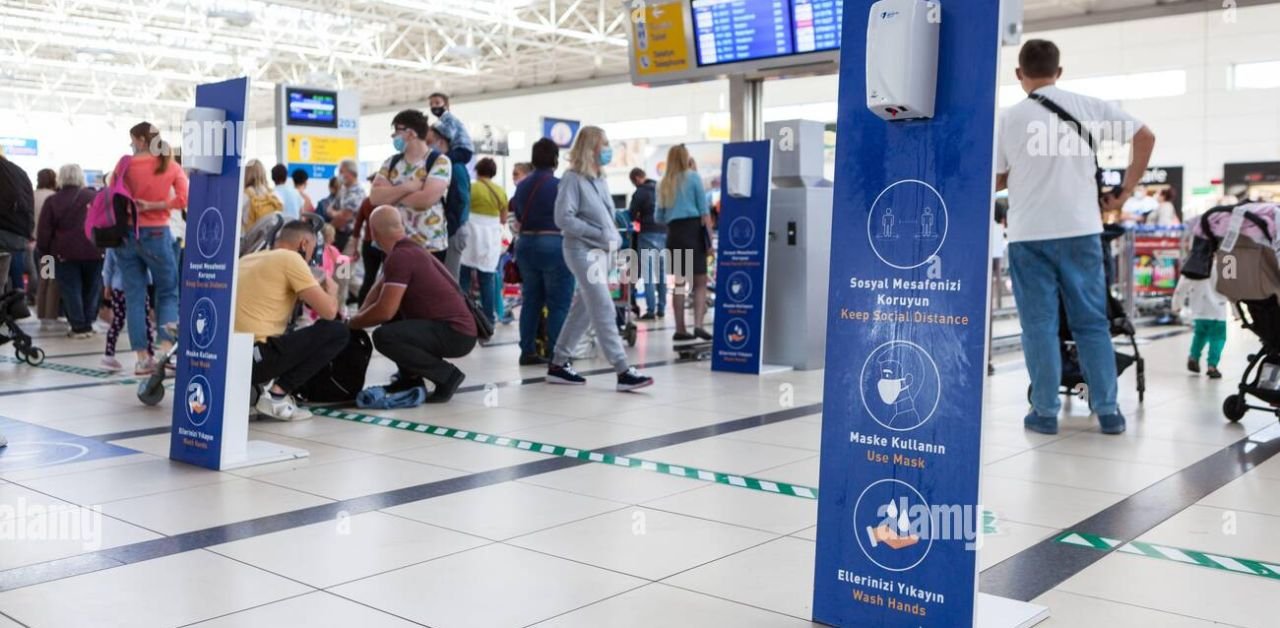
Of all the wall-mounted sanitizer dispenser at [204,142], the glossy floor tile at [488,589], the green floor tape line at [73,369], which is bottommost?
the green floor tape line at [73,369]

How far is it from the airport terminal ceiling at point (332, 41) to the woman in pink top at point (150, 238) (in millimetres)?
9907

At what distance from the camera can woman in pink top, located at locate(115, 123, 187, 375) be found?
6.27 meters

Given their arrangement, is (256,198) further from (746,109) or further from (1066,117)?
(1066,117)

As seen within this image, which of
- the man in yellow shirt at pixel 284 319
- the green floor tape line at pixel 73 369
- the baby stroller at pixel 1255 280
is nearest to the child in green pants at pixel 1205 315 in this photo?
the baby stroller at pixel 1255 280

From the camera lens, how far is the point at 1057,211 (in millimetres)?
4465

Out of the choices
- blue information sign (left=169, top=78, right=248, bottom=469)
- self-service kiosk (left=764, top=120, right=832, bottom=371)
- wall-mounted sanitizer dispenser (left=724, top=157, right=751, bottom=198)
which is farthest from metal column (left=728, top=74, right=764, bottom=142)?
blue information sign (left=169, top=78, right=248, bottom=469)

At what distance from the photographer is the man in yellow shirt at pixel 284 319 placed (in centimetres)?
471

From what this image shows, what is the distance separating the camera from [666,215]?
8.58 meters

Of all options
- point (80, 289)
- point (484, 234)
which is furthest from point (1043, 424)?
point (80, 289)

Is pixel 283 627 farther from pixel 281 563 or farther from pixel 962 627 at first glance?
pixel 962 627

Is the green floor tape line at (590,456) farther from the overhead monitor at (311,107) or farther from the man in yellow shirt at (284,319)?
the overhead monitor at (311,107)

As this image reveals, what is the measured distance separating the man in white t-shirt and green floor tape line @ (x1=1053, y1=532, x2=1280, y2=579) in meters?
1.70

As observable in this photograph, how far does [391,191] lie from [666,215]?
2.79 metres

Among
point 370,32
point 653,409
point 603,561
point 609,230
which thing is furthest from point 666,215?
point 370,32
